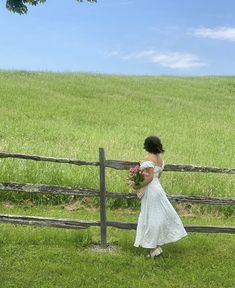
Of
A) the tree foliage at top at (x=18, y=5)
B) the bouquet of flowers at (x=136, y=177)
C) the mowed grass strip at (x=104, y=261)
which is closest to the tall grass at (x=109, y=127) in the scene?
the mowed grass strip at (x=104, y=261)

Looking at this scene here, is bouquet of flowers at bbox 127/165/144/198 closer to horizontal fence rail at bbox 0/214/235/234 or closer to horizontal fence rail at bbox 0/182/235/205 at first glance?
horizontal fence rail at bbox 0/182/235/205

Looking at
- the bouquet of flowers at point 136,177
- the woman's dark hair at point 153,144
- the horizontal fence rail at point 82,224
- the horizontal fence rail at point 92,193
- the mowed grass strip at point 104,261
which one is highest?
the woman's dark hair at point 153,144

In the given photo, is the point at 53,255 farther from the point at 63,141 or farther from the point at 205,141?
the point at 205,141

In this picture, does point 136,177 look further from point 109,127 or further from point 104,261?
point 109,127

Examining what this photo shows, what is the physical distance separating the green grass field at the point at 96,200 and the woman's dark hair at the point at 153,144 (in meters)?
1.80

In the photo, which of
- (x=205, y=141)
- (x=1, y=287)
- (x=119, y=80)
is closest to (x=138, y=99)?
(x=119, y=80)

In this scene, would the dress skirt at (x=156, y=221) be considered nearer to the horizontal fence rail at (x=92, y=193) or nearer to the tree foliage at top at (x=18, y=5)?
the horizontal fence rail at (x=92, y=193)

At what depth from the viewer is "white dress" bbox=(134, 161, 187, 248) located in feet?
29.3

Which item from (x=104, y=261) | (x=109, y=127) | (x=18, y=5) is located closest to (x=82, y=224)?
(x=104, y=261)

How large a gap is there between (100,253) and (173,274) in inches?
56.8

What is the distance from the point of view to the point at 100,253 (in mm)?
9461

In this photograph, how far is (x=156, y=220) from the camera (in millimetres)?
8914

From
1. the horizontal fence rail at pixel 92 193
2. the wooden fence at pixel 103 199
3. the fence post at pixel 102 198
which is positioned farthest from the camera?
the horizontal fence rail at pixel 92 193

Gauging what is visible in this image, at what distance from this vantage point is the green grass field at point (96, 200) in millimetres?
8578
